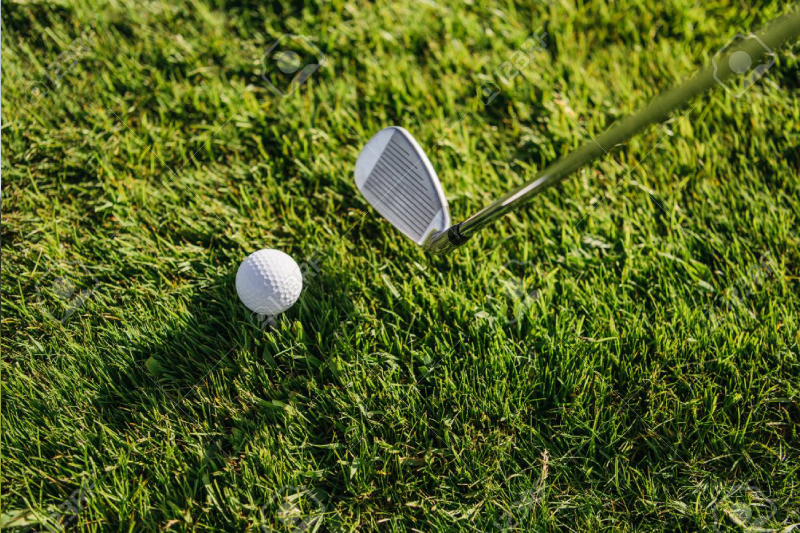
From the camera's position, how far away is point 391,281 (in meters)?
3.17

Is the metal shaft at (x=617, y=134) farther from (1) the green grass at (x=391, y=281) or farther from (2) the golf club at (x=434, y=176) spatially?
(1) the green grass at (x=391, y=281)

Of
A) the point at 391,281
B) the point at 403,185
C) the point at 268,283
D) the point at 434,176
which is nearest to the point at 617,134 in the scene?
the point at 434,176

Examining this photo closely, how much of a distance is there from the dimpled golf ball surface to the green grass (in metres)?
0.14

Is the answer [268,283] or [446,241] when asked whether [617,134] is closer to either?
[446,241]

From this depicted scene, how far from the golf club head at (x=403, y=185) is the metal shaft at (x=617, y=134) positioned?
116 mm

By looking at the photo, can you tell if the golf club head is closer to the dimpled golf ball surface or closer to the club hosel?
the club hosel

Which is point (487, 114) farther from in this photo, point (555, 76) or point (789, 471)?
point (789, 471)

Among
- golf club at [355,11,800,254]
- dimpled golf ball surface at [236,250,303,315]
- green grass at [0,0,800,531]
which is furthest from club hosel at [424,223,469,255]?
dimpled golf ball surface at [236,250,303,315]

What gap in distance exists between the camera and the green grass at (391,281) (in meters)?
2.60

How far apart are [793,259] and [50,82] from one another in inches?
195

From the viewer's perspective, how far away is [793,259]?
10.6 feet

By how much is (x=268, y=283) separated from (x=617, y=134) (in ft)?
6.21

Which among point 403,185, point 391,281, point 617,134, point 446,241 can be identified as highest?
point 617,134

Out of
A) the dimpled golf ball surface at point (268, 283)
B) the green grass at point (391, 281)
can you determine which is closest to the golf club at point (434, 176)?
the green grass at point (391, 281)
